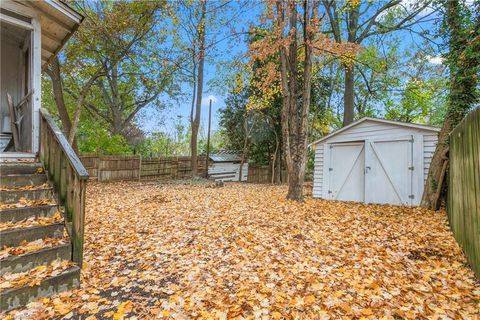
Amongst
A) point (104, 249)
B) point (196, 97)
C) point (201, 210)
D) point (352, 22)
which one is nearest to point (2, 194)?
point (104, 249)

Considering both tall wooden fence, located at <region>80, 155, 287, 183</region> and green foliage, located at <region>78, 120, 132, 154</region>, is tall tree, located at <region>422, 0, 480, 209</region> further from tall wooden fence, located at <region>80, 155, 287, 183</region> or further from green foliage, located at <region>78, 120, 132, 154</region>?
green foliage, located at <region>78, 120, 132, 154</region>

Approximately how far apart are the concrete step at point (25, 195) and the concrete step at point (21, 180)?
233mm

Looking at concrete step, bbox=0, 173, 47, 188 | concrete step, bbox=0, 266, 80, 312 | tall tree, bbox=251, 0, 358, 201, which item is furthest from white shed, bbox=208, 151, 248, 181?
concrete step, bbox=0, 266, 80, 312

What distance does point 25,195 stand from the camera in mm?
3162

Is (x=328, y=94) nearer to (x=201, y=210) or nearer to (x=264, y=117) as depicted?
(x=264, y=117)

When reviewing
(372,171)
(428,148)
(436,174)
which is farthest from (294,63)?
(436,174)

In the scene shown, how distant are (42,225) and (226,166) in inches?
689

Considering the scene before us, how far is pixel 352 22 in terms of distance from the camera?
12609mm

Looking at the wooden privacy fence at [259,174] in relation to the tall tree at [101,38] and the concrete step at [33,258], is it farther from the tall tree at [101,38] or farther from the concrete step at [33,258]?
the concrete step at [33,258]

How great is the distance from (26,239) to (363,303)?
3.43 m

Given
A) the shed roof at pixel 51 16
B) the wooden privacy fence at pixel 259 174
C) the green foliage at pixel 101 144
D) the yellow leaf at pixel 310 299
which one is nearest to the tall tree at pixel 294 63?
the shed roof at pixel 51 16

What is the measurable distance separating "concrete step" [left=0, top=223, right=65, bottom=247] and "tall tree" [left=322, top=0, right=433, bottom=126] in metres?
11.6

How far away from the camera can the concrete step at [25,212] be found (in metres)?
2.80

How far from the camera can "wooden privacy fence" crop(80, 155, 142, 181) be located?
12.4m
